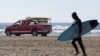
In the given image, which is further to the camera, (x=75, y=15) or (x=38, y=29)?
(x=38, y=29)

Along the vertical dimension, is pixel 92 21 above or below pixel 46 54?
above

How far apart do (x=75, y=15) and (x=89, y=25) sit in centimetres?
175

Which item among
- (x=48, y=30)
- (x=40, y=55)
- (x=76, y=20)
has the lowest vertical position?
(x=48, y=30)

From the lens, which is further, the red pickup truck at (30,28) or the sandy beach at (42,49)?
the red pickup truck at (30,28)

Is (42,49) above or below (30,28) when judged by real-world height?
above

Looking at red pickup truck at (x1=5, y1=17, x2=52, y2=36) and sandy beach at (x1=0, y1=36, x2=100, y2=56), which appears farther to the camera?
red pickup truck at (x1=5, y1=17, x2=52, y2=36)

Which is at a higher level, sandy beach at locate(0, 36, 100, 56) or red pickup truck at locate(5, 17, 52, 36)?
sandy beach at locate(0, 36, 100, 56)

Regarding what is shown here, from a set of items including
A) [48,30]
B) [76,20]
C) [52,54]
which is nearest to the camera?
[76,20]

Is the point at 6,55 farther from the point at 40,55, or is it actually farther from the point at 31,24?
the point at 31,24

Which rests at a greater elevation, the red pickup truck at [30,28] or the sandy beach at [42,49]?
the sandy beach at [42,49]

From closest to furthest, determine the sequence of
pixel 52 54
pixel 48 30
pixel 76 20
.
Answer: pixel 76 20 → pixel 52 54 → pixel 48 30

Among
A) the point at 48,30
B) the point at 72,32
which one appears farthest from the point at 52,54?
the point at 48,30

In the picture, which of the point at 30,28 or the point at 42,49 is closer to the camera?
the point at 42,49

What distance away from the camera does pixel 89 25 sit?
63.5 feet
